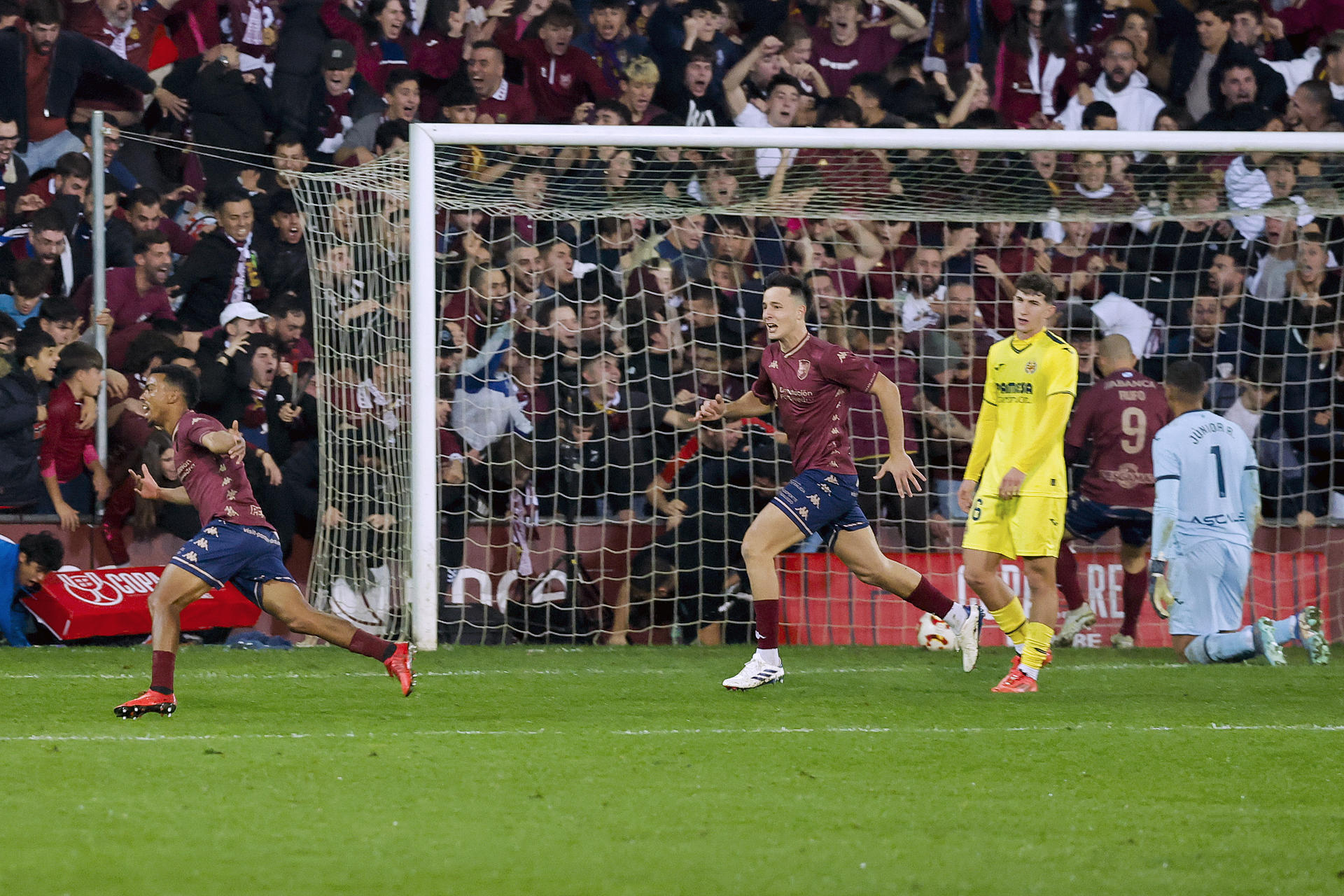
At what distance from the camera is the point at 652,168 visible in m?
11.8

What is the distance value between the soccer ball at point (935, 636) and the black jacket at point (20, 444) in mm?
5776

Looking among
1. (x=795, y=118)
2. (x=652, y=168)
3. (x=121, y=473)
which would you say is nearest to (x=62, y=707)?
(x=121, y=473)

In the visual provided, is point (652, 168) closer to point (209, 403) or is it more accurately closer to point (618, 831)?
point (209, 403)

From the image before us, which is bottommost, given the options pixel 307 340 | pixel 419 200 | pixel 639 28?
pixel 307 340

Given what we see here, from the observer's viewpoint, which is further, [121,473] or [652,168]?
[652,168]

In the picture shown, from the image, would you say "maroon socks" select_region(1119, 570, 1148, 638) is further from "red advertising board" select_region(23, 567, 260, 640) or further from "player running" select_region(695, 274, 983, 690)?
"red advertising board" select_region(23, 567, 260, 640)

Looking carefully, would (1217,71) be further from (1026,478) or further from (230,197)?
(230,197)

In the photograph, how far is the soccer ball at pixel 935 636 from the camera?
402 inches

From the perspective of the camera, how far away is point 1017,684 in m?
7.89

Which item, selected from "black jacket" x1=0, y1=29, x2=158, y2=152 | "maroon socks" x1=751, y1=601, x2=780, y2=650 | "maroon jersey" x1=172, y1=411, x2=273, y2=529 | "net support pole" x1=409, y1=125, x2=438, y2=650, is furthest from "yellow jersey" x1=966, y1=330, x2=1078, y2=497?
"black jacket" x1=0, y1=29, x2=158, y2=152

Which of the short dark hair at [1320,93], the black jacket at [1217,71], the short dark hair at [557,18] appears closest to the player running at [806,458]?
the short dark hair at [557,18]

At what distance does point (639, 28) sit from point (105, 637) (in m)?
6.53

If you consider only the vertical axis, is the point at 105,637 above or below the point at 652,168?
below

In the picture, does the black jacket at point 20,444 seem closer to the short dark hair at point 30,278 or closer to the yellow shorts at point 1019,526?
the short dark hair at point 30,278
